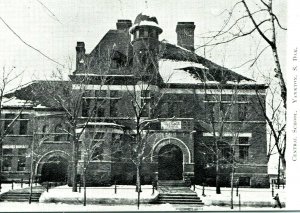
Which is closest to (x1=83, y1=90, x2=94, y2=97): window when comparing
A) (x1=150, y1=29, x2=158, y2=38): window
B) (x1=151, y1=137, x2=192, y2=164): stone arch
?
(x1=150, y1=29, x2=158, y2=38): window

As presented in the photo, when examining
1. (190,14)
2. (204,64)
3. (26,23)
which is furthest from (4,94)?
(204,64)

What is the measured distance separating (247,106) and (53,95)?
8.06m

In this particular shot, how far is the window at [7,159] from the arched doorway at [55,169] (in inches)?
57.1

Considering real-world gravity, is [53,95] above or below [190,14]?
below

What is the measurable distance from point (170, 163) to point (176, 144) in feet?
2.92

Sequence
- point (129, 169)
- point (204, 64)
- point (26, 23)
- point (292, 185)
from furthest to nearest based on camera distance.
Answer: point (129, 169), point (204, 64), point (26, 23), point (292, 185)

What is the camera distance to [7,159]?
55.8 ft

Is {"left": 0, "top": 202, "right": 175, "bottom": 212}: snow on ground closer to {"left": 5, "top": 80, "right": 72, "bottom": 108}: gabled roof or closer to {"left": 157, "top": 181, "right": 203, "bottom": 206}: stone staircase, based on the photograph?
{"left": 157, "top": 181, "right": 203, "bottom": 206}: stone staircase

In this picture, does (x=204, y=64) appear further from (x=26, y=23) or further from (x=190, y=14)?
(x=26, y=23)

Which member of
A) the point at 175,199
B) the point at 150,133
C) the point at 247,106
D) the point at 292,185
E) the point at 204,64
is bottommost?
the point at 175,199

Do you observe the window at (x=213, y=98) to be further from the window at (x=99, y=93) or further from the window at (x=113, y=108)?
the window at (x=99, y=93)

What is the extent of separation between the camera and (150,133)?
1725cm

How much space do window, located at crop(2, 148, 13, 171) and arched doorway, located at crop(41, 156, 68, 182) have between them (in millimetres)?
1451

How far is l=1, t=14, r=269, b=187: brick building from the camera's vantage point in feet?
52.3
